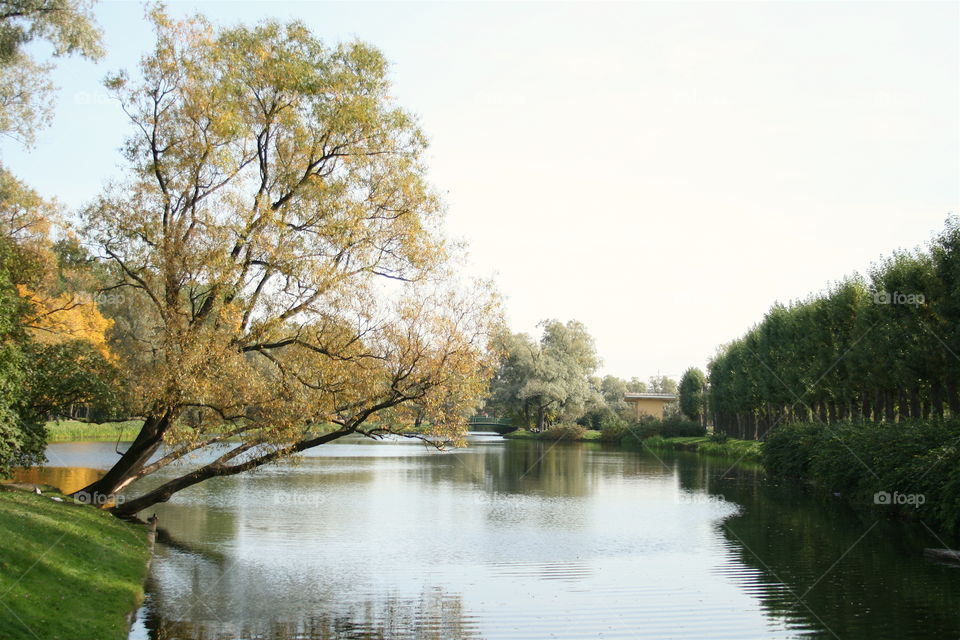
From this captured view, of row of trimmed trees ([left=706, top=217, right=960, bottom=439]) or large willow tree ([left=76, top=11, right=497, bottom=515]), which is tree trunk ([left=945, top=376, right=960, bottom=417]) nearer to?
row of trimmed trees ([left=706, top=217, right=960, bottom=439])

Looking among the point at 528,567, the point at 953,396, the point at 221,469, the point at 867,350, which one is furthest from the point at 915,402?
the point at 221,469

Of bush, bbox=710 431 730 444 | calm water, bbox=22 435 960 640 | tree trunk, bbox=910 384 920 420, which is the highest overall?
tree trunk, bbox=910 384 920 420

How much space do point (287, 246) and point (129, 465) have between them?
339 inches

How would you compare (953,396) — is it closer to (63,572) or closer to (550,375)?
(63,572)

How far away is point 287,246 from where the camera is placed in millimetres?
21891

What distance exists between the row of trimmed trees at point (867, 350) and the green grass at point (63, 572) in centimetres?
2843

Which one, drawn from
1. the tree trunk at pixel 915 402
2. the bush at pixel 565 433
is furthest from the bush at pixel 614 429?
the tree trunk at pixel 915 402

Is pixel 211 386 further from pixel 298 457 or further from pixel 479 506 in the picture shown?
pixel 479 506

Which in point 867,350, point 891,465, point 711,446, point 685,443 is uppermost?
point 867,350

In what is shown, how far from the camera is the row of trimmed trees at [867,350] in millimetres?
32562

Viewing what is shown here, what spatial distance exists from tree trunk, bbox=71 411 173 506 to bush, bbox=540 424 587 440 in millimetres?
69150

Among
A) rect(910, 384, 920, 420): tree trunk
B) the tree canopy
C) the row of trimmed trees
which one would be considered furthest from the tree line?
rect(910, 384, 920, 420): tree trunk

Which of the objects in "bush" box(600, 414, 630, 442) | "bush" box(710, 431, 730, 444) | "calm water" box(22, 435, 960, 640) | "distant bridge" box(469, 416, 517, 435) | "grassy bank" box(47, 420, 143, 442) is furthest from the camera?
"distant bridge" box(469, 416, 517, 435)

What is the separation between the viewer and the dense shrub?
24031mm
